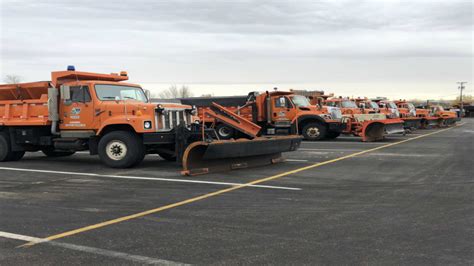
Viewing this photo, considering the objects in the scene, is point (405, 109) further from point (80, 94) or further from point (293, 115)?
point (80, 94)

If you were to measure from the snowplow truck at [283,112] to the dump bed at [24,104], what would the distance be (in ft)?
29.8

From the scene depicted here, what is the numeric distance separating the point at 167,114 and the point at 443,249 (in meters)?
7.65

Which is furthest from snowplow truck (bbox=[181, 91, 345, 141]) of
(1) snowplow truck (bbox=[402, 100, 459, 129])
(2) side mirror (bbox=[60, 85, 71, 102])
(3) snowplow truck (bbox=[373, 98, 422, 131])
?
(1) snowplow truck (bbox=[402, 100, 459, 129])

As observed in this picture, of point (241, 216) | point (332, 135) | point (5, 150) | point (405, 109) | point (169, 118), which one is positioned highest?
point (405, 109)

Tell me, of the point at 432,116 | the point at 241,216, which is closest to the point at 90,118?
the point at 241,216

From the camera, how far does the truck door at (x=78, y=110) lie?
11258 millimetres

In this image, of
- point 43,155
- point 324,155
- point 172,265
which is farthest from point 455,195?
point 43,155

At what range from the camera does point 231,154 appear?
975 cm

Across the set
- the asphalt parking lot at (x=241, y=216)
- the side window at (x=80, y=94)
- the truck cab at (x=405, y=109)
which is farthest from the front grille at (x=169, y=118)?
the truck cab at (x=405, y=109)

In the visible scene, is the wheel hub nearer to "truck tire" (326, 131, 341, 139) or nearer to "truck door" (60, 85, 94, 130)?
"truck door" (60, 85, 94, 130)

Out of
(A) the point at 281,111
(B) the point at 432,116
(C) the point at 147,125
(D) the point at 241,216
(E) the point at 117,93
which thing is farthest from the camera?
(B) the point at 432,116

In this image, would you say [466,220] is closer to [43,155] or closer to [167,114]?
[167,114]

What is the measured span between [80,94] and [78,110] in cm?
42

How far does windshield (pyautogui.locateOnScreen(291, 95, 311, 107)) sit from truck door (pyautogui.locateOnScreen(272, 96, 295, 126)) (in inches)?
11.1
